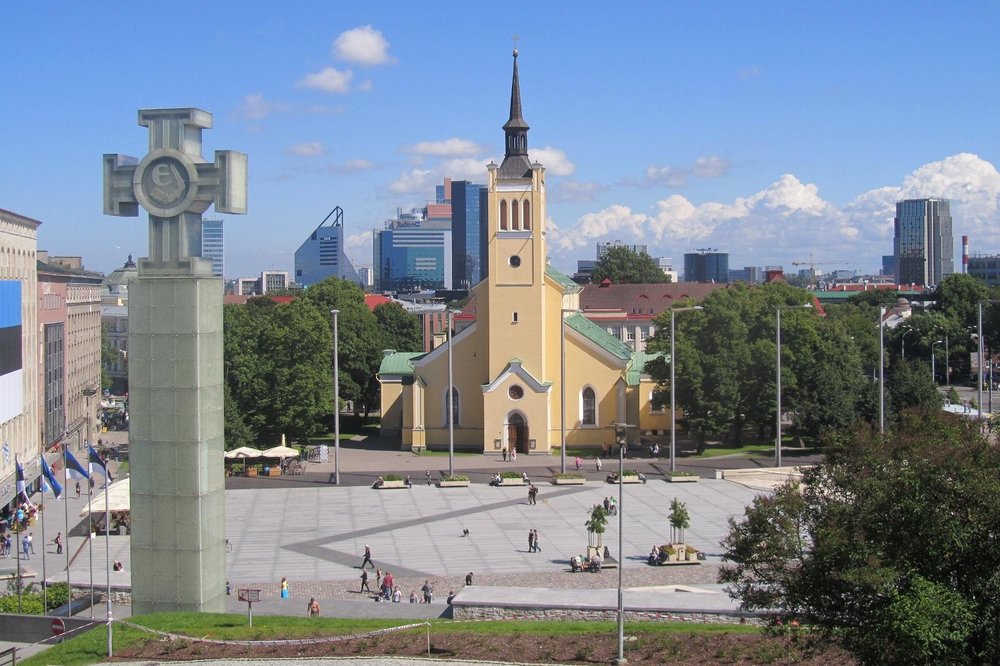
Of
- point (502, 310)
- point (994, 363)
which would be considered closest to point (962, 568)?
point (502, 310)

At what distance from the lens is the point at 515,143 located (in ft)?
237

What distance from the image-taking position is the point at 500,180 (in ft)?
232

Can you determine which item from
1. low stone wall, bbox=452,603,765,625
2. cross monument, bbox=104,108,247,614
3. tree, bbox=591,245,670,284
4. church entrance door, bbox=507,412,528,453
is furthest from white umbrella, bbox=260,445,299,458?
tree, bbox=591,245,670,284

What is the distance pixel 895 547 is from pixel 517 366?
1944 inches

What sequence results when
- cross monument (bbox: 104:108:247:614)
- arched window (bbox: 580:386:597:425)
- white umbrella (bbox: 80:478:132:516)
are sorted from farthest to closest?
1. arched window (bbox: 580:386:597:425)
2. white umbrella (bbox: 80:478:132:516)
3. cross monument (bbox: 104:108:247:614)

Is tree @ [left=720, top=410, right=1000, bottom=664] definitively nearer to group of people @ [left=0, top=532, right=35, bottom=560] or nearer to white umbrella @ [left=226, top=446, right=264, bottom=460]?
group of people @ [left=0, top=532, right=35, bottom=560]

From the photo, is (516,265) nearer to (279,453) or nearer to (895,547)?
(279,453)

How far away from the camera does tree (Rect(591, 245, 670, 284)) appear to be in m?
157

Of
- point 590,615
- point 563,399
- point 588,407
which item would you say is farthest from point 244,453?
point 590,615

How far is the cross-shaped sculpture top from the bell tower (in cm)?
4102

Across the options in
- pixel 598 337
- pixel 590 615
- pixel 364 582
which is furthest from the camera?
pixel 598 337

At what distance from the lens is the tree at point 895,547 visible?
61.6 ft

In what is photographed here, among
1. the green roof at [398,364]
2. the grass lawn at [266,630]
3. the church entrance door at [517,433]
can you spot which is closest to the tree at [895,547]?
the grass lawn at [266,630]

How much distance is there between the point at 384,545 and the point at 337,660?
1787cm
